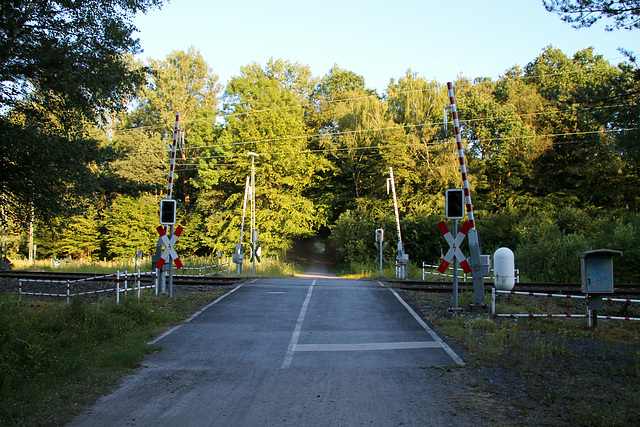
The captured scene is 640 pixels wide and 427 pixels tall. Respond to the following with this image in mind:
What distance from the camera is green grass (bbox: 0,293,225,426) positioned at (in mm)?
5984

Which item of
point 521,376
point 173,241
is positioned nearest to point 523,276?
point 173,241

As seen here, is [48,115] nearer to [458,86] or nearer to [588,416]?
[588,416]

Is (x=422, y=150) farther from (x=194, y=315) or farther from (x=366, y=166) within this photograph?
(x=194, y=315)

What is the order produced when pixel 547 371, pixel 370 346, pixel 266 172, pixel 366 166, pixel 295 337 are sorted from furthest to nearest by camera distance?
pixel 366 166
pixel 266 172
pixel 295 337
pixel 370 346
pixel 547 371

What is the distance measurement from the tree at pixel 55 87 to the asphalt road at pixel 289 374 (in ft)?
23.6

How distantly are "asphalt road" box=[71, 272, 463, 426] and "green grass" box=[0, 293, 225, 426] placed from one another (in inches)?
14.1

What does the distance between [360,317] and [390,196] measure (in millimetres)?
33851

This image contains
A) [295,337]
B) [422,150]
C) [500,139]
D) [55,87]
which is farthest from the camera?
[422,150]

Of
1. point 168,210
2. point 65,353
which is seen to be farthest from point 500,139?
point 65,353

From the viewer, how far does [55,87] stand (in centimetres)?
1555

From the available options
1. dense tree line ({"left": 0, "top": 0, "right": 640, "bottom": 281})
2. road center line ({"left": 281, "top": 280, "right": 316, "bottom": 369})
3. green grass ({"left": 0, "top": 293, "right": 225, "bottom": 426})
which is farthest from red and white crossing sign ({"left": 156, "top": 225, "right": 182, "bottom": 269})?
dense tree line ({"left": 0, "top": 0, "right": 640, "bottom": 281})

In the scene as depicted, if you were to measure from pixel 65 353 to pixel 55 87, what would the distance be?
10.4 metres

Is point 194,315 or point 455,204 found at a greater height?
point 455,204

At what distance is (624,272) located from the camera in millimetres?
27531
